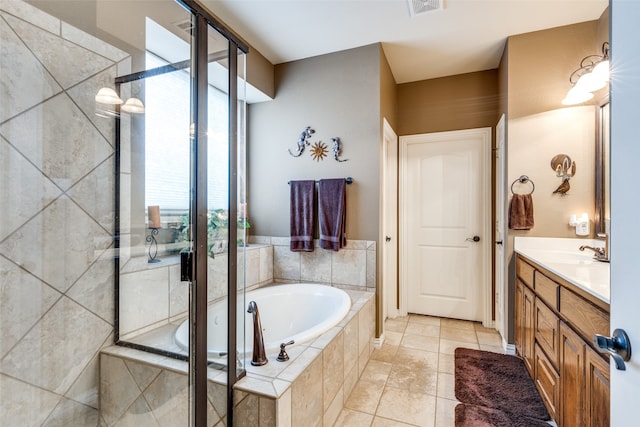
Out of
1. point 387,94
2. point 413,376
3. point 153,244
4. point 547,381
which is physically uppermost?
point 387,94

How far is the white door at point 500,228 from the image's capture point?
2646mm

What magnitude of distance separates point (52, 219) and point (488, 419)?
2.47 metres

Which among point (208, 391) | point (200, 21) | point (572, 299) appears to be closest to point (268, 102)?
point (200, 21)

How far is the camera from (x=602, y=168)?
84.2 inches

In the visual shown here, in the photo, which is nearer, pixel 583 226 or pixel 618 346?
pixel 618 346

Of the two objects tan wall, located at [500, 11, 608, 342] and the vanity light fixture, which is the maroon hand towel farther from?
the vanity light fixture

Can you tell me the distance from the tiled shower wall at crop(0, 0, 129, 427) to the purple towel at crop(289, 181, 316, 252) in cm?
157

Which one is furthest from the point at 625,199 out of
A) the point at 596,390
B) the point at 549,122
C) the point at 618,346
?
the point at 549,122

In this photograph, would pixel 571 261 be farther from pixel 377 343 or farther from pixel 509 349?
pixel 377 343

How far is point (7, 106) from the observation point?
1194 millimetres

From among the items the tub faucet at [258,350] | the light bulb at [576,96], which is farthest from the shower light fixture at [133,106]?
the light bulb at [576,96]

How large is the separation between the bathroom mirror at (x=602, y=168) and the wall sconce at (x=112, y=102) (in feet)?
9.61

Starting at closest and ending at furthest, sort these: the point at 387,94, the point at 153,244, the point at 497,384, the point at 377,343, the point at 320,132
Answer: the point at 153,244, the point at 497,384, the point at 377,343, the point at 320,132, the point at 387,94

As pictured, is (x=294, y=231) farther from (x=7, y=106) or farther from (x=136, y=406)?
(x=7, y=106)
